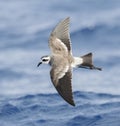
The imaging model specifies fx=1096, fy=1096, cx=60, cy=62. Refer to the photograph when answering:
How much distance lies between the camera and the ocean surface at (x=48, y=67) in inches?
824

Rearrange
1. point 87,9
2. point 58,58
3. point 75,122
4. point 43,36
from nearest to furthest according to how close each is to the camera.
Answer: point 58,58, point 75,122, point 43,36, point 87,9

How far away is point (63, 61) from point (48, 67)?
6.52 meters

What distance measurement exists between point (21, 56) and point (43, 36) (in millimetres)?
1454

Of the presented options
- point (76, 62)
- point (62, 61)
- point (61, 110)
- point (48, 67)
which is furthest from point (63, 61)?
point (48, 67)

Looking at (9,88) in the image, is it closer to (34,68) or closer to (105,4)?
(34,68)

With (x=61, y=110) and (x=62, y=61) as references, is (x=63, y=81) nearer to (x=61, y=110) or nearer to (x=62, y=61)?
(x=62, y=61)

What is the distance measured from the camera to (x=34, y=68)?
23.5 m

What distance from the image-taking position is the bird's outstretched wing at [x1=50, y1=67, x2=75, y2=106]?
16266 mm

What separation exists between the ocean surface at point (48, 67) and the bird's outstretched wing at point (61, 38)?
2631 mm

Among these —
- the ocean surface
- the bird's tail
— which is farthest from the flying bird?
the ocean surface

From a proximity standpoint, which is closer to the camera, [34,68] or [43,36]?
[34,68]

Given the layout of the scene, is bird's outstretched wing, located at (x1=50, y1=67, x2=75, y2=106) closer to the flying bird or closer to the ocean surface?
the flying bird

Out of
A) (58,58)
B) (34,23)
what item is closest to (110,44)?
(34,23)

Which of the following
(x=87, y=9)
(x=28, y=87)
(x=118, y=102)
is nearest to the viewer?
(x=118, y=102)
